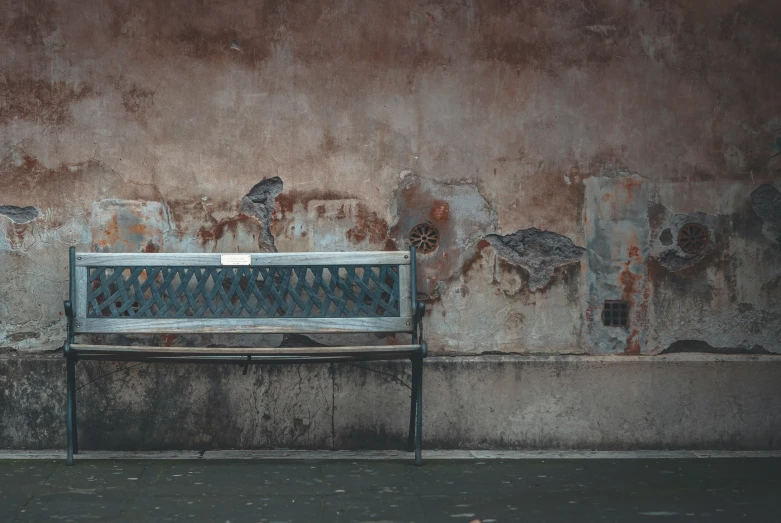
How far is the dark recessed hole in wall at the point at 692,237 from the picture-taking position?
5.61m

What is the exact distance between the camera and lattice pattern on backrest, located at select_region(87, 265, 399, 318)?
5203 millimetres

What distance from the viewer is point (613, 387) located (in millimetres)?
5543

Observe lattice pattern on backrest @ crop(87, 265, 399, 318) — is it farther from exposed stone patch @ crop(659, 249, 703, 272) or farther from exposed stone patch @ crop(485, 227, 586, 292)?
exposed stone patch @ crop(659, 249, 703, 272)

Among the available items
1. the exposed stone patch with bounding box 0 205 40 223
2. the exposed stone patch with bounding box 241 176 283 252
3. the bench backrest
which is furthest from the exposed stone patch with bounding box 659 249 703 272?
the exposed stone patch with bounding box 0 205 40 223

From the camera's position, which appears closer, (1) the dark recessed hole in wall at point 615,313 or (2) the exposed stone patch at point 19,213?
(2) the exposed stone patch at point 19,213

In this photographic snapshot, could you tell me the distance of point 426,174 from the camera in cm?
553

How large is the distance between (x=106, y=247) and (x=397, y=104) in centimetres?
183

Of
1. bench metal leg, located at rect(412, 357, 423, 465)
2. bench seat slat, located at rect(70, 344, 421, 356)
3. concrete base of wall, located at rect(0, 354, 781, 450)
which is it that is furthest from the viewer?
concrete base of wall, located at rect(0, 354, 781, 450)

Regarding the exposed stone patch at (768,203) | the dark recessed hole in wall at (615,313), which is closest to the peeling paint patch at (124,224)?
the dark recessed hole in wall at (615,313)

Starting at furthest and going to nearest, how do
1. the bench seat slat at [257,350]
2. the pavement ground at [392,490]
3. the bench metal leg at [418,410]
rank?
the bench metal leg at [418,410] → the bench seat slat at [257,350] → the pavement ground at [392,490]

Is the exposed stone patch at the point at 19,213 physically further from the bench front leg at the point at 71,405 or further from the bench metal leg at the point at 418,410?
the bench metal leg at the point at 418,410

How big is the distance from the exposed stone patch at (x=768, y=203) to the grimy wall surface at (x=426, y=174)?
0.04 feet

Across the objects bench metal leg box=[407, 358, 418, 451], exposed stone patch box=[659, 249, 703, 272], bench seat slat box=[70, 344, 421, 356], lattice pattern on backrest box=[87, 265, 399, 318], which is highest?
exposed stone patch box=[659, 249, 703, 272]

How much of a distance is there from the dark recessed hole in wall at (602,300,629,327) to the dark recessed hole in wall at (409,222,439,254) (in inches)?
41.9
